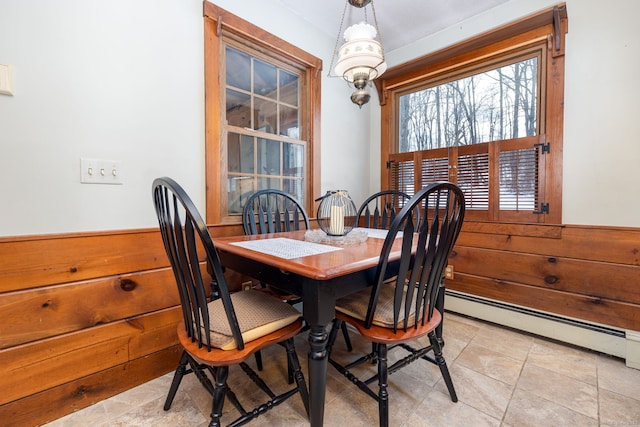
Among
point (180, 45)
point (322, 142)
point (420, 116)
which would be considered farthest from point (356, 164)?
point (180, 45)

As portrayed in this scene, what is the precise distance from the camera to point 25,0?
1.16 metres

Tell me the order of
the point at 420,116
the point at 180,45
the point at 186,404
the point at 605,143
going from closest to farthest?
1. the point at 186,404
2. the point at 180,45
3. the point at 605,143
4. the point at 420,116

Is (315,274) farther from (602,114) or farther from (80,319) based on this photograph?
(602,114)

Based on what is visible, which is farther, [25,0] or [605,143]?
[605,143]

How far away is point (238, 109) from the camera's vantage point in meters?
1.96

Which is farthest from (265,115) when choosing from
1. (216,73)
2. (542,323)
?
(542,323)

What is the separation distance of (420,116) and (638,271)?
1.84m

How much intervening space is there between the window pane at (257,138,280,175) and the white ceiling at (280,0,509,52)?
1.04 meters

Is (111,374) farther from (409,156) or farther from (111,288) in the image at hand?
(409,156)

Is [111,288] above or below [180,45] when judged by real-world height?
below

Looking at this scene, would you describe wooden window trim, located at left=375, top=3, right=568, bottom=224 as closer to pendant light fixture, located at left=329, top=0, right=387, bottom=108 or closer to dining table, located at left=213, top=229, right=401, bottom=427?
pendant light fixture, located at left=329, top=0, right=387, bottom=108

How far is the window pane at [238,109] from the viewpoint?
192 cm

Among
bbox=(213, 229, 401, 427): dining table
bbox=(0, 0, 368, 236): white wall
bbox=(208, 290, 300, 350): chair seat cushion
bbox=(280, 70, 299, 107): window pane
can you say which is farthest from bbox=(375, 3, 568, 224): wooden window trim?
bbox=(208, 290, 300, 350): chair seat cushion

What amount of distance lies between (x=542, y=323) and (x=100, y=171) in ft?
9.25
